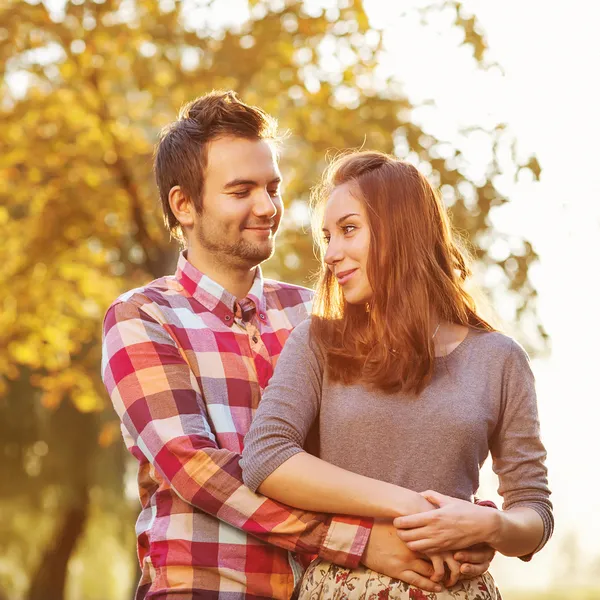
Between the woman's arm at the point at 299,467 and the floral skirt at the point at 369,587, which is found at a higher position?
the woman's arm at the point at 299,467

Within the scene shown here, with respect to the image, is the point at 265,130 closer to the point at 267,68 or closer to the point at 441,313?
Answer: the point at 441,313

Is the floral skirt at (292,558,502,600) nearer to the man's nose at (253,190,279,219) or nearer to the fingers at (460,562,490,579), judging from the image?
the fingers at (460,562,490,579)

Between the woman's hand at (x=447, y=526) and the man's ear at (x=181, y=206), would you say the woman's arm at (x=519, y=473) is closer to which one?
the woman's hand at (x=447, y=526)

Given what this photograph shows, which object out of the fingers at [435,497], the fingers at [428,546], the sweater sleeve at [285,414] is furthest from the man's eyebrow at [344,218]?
the fingers at [428,546]

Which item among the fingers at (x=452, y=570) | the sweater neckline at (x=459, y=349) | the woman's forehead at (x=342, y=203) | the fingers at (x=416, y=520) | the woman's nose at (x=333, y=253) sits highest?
the woman's forehead at (x=342, y=203)

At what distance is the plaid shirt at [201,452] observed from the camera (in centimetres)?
269

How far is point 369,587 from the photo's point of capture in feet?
8.50

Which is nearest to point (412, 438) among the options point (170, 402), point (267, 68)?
point (170, 402)

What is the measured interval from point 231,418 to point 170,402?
0.67 feet

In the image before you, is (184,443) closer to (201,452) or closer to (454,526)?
(201,452)

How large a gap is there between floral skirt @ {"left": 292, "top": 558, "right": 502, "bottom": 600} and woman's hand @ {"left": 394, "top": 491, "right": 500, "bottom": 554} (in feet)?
0.40

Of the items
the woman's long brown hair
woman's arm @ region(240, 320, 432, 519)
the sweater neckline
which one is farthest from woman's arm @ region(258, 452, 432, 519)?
the sweater neckline

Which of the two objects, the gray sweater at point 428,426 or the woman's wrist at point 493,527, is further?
the gray sweater at point 428,426

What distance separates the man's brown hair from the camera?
3.35 metres
